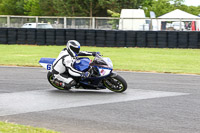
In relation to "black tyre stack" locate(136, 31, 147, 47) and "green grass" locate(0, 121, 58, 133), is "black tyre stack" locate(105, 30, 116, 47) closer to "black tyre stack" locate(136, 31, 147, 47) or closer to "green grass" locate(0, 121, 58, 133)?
"black tyre stack" locate(136, 31, 147, 47)

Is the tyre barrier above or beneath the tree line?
beneath

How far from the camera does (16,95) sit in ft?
32.0

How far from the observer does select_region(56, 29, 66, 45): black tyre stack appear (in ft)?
84.2

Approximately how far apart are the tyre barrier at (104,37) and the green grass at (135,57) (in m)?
0.57

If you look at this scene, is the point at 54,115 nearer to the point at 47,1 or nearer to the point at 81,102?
the point at 81,102

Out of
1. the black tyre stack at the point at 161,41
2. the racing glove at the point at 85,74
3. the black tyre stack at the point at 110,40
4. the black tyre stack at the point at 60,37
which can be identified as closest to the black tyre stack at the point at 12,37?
the black tyre stack at the point at 60,37

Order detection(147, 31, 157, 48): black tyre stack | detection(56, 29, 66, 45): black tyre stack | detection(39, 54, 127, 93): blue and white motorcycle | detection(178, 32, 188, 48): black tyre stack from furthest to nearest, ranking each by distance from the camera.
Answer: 1. detection(56, 29, 66, 45): black tyre stack
2. detection(147, 31, 157, 48): black tyre stack
3. detection(178, 32, 188, 48): black tyre stack
4. detection(39, 54, 127, 93): blue and white motorcycle

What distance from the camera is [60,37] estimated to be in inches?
1020

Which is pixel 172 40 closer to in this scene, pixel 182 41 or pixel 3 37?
pixel 182 41

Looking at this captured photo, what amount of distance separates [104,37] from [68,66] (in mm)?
15256

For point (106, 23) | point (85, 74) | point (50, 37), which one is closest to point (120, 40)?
Answer: point (106, 23)

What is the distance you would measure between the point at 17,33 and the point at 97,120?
20.1 meters

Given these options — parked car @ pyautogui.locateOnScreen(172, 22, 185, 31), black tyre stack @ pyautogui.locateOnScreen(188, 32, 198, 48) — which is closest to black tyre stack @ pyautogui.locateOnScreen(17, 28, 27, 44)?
parked car @ pyautogui.locateOnScreen(172, 22, 185, 31)

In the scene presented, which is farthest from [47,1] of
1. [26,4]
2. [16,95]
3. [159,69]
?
[16,95]
